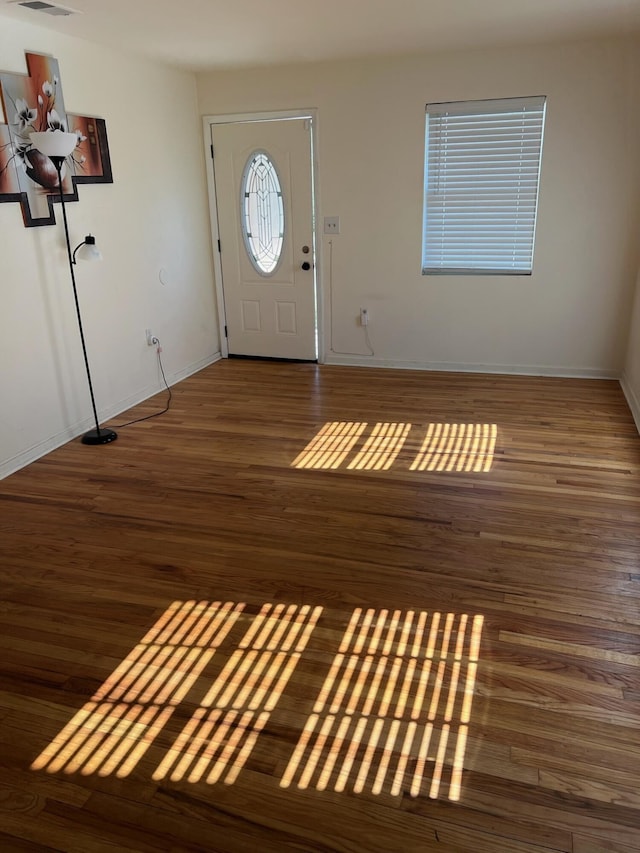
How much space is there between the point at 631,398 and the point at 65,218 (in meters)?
4.09

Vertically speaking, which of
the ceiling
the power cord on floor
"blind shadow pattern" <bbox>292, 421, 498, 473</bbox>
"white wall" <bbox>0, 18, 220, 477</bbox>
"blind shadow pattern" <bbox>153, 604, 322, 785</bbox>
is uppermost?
the ceiling

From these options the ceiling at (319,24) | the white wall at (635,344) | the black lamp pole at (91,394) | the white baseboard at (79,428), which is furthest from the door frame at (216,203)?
the white wall at (635,344)

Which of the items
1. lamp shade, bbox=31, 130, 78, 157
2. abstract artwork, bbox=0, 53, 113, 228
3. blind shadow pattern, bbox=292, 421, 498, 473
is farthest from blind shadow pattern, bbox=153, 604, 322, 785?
abstract artwork, bbox=0, 53, 113, 228

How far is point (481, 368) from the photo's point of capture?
5.59 m

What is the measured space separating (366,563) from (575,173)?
3802 millimetres

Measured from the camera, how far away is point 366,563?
2.76m

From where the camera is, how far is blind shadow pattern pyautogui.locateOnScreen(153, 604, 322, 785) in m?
1.81

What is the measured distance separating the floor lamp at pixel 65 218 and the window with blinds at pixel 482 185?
283 cm

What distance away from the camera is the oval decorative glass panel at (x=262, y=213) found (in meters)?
5.59

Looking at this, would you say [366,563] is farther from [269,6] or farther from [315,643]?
[269,6]

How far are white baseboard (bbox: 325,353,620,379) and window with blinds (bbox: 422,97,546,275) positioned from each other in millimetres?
822

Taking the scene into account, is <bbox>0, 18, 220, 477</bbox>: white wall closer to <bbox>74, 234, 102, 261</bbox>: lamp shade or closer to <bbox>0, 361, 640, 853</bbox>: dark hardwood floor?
<bbox>74, 234, 102, 261</bbox>: lamp shade

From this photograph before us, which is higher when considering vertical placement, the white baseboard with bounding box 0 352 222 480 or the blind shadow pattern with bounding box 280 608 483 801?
the white baseboard with bounding box 0 352 222 480

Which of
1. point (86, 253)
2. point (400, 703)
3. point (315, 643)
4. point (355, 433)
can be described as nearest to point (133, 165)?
point (86, 253)
